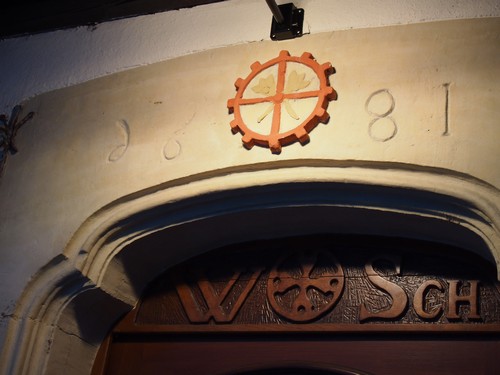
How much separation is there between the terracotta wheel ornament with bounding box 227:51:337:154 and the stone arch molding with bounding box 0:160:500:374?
0.09m

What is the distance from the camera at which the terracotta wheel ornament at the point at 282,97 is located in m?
1.98

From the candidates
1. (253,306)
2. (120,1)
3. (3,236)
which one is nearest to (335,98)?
(253,306)

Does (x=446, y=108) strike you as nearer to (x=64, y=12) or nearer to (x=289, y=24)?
(x=289, y=24)


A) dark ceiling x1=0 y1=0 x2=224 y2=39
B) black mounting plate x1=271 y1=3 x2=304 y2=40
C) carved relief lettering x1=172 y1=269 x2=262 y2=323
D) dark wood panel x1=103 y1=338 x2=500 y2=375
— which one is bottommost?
dark wood panel x1=103 y1=338 x2=500 y2=375

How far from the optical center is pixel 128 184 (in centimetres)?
215

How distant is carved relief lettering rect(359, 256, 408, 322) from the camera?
1.95 meters

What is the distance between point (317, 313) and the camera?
6.63 ft

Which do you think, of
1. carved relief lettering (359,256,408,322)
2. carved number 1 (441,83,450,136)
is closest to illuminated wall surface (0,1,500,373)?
carved number 1 (441,83,450,136)

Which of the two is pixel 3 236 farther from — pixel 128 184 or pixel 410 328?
pixel 410 328

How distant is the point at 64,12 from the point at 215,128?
0.94 metres

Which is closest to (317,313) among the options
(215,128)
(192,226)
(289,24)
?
(192,226)

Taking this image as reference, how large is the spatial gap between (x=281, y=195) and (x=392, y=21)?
0.64m

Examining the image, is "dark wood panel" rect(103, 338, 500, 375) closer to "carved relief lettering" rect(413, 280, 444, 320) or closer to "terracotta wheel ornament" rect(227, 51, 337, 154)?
"carved relief lettering" rect(413, 280, 444, 320)

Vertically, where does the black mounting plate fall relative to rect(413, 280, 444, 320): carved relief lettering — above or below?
above
